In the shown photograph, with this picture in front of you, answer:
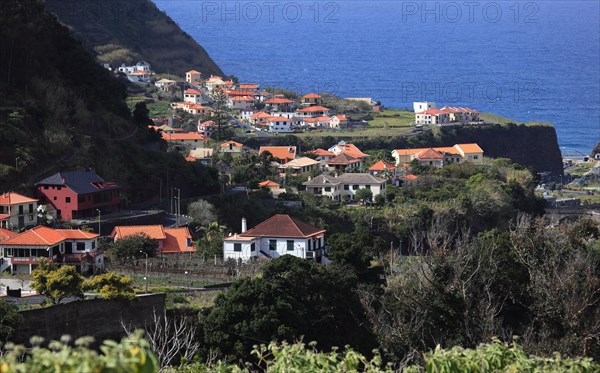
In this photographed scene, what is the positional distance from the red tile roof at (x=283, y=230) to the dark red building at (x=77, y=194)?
5711mm

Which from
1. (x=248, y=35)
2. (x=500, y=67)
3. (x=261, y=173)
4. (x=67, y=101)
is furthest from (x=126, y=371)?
(x=248, y=35)

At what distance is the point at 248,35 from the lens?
601 feet

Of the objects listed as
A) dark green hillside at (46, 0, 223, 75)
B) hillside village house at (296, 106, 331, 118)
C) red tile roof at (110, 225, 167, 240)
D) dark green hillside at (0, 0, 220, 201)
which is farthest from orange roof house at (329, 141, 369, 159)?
red tile roof at (110, 225, 167, 240)

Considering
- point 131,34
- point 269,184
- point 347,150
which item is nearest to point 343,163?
point 347,150

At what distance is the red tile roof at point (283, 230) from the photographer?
39281 millimetres

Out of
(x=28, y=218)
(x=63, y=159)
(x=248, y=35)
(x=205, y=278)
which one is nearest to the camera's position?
(x=205, y=278)

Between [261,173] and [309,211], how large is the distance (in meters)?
9.69

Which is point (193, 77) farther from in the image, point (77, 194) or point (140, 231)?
point (140, 231)

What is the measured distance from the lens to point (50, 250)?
35.1 m

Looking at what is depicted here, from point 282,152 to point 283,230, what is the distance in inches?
1044

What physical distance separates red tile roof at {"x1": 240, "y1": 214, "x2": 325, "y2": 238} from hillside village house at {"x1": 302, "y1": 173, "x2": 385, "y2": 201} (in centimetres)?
1599

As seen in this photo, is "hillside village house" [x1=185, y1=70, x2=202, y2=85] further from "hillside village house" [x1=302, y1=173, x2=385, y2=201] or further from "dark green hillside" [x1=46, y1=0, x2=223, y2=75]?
"hillside village house" [x1=302, y1=173, x2=385, y2=201]

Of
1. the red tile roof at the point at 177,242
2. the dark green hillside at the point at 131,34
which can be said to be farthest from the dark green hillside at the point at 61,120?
the dark green hillside at the point at 131,34

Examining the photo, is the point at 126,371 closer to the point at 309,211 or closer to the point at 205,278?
the point at 205,278
